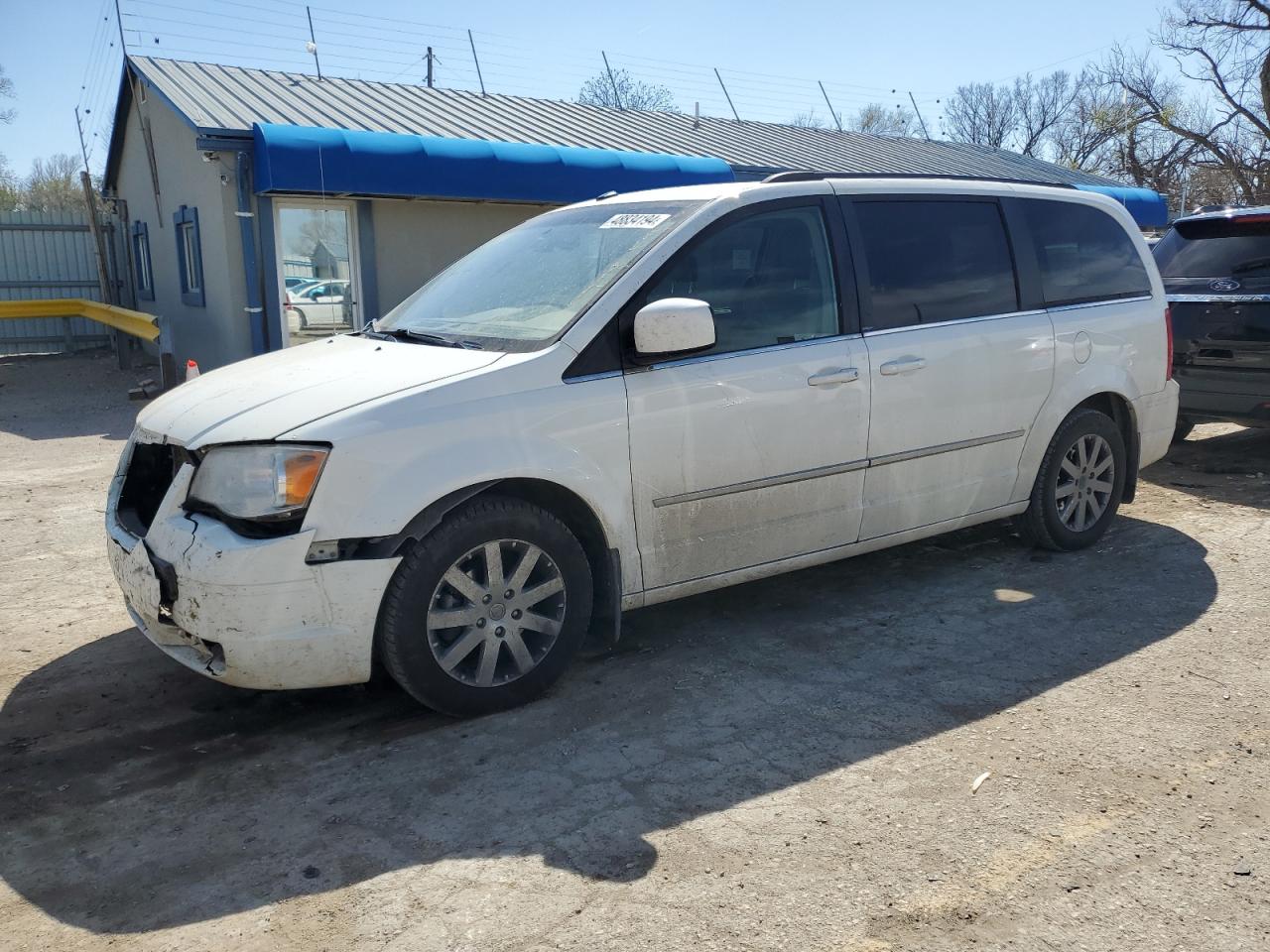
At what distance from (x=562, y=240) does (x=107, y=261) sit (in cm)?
1712

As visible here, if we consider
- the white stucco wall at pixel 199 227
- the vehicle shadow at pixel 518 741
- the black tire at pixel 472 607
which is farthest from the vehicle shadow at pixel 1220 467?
the white stucco wall at pixel 199 227

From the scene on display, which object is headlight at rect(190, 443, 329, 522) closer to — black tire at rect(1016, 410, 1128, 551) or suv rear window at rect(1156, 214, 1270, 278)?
black tire at rect(1016, 410, 1128, 551)

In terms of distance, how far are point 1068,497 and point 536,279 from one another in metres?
3.07

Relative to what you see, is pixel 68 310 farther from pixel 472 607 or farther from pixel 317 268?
pixel 472 607

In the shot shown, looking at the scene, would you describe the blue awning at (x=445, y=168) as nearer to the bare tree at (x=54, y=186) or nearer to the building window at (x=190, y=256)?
the building window at (x=190, y=256)

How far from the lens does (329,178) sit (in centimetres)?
1167

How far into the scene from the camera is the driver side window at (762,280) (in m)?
4.21

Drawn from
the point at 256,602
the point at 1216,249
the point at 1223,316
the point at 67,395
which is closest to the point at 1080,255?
the point at 1223,316

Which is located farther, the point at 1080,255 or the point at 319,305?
the point at 319,305

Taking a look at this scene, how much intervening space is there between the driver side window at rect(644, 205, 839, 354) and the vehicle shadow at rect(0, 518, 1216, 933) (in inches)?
51.9

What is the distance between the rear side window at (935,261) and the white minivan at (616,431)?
0.02 metres

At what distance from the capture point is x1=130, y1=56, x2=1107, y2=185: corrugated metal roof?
1308 centimetres


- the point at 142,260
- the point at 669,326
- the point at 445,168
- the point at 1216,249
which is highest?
the point at 445,168

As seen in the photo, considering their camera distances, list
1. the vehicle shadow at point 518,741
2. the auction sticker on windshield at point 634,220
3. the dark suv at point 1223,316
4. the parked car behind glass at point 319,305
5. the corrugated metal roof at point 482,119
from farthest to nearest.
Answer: the corrugated metal roof at point 482,119 < the parked car behind glass at point 319,305 < the dark suv at point 1223,316 < the auction sticker on windshield at point 634,220 < the vehicle shadow at point 518,741
